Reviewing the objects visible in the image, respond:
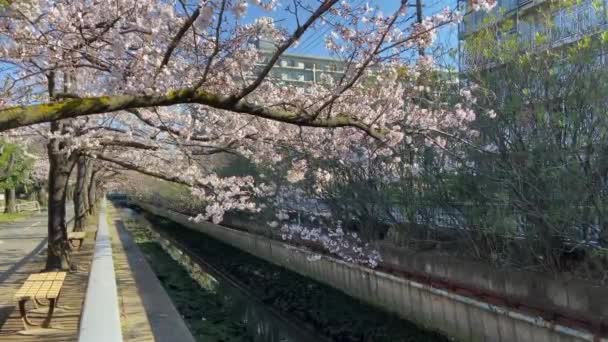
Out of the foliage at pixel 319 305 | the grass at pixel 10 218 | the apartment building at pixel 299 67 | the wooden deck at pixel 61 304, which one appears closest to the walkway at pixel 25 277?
the wooden deck at pixel 61 304

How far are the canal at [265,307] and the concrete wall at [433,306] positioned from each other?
20 centimetres

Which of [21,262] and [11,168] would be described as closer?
[21,262]

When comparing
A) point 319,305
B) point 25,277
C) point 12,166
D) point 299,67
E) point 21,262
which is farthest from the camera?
point 12,166

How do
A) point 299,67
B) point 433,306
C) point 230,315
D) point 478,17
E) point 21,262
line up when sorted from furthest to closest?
point 21,262, point 299,67, point 230,315, point 478,17, point 433,306

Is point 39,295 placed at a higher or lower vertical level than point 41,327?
→ higher

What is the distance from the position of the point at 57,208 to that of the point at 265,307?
15.5 ft

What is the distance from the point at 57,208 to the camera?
10078 millimetres

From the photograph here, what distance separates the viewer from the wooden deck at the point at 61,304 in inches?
234

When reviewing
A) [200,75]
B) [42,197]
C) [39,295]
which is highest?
[200,75]

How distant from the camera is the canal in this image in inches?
340

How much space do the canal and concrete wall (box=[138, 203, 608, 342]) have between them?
20cm

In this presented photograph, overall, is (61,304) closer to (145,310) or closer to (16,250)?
(145,310)

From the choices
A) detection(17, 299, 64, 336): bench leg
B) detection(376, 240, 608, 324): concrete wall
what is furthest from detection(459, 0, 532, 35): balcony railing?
detection(17, 299, 64, 336): bench leg

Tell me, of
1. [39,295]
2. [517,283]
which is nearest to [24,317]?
[39,295]
